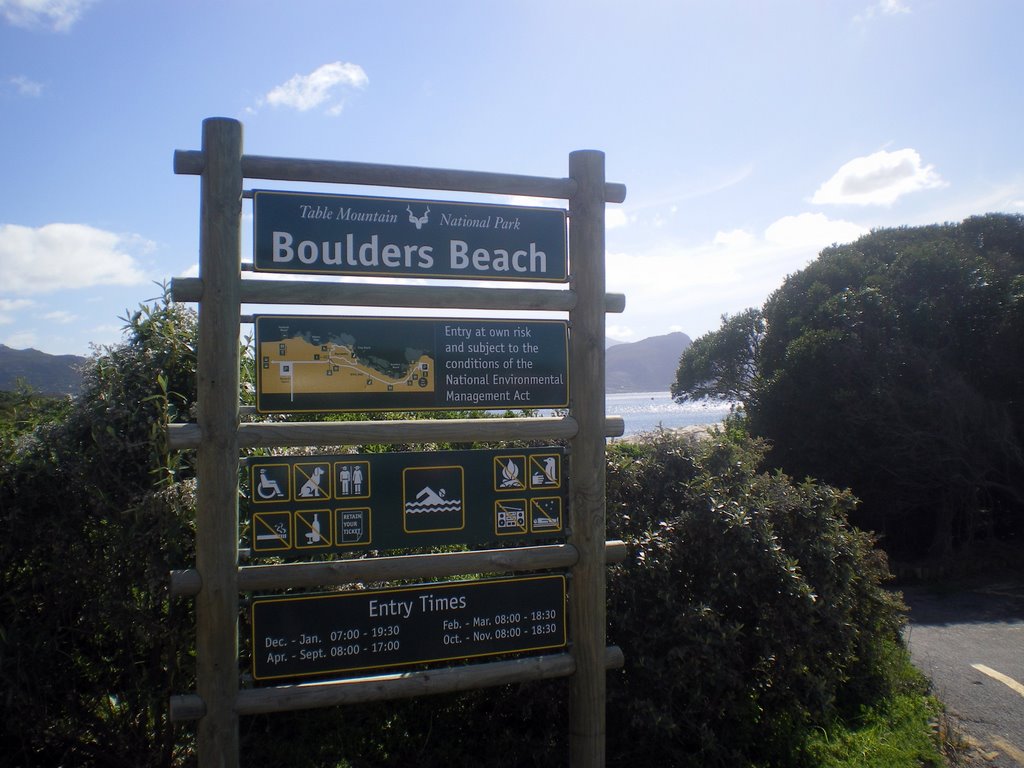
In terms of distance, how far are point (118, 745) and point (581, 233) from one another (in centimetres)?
401

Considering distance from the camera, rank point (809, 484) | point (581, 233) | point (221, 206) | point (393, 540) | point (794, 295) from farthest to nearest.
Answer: point (794, 295)
point (809, 484)
point (581, 233)
point (393, 540)
point (221, 206)

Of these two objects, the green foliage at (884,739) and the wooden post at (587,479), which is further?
the green foliage at (884,739)

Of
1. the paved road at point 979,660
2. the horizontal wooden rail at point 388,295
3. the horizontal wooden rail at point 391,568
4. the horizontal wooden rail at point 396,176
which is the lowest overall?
the paved road at point 979,660

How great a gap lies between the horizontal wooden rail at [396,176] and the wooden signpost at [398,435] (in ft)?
0.04

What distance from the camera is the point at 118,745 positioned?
4547mm

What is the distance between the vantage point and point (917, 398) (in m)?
17.2

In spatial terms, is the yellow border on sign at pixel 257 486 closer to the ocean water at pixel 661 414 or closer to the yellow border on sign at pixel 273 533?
the yellow border on sign at pixel 273 533

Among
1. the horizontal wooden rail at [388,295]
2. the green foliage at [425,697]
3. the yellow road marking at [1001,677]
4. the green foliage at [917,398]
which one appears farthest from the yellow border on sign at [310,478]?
the green foliage at [917,398]

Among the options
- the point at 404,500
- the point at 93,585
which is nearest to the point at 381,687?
the point at 404,500

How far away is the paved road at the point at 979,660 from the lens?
19.7ft

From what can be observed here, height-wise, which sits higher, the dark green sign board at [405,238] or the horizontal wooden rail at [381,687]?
the dark green sign board at [405,238]

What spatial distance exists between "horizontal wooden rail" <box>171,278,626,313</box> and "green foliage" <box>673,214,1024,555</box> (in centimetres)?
1465

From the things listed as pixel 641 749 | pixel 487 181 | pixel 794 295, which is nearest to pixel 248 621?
pixel 641 749

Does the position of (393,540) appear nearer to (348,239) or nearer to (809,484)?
(348,239)
